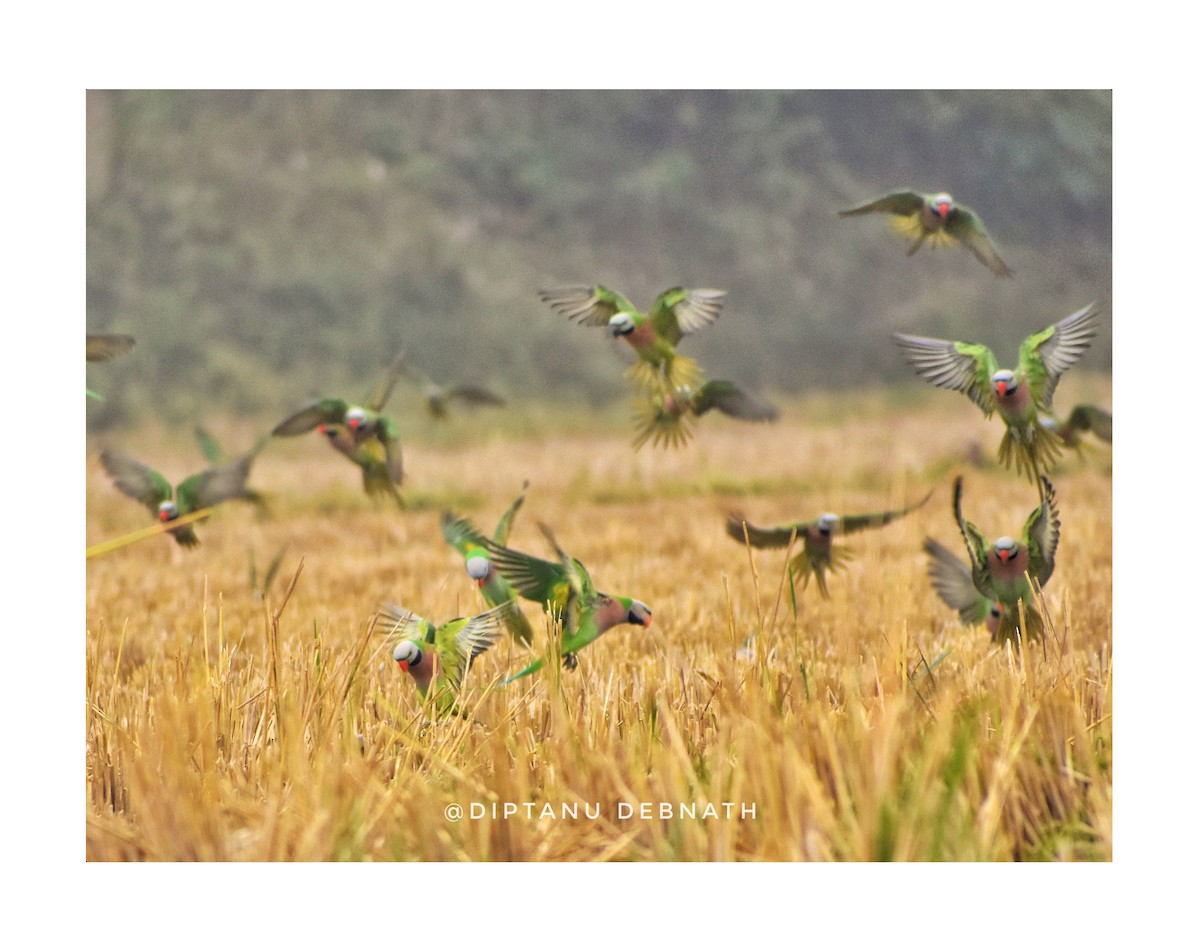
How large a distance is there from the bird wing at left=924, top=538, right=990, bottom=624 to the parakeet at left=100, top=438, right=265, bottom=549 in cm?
175

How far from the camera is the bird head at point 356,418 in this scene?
108 inches

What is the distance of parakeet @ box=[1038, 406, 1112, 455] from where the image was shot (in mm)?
2707

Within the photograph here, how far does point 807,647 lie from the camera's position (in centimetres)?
259

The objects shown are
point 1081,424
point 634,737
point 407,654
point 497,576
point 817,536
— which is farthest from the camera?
point 1081,424

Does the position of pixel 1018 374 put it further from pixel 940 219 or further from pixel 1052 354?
pixel 940 219

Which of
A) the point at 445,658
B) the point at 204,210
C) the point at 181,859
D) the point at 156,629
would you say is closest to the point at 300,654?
the point at 445,658

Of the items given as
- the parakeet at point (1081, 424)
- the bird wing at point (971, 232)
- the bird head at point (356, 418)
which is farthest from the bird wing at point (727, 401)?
the bird head at point (356, 418)

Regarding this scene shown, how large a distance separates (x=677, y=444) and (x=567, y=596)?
564mm

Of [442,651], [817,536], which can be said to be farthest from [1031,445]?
[442,651]

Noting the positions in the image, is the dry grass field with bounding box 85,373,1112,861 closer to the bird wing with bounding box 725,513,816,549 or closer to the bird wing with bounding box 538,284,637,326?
the bird wing with bounding box 725,513,816,549

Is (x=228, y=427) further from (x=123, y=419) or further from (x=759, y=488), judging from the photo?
(x=759, y=488)

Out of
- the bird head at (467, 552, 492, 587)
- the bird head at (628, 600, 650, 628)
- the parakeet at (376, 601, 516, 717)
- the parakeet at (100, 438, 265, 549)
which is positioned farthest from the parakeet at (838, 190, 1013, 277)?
→ the parakeet at (100, 438, 265, 549)

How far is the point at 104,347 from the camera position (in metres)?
2.48

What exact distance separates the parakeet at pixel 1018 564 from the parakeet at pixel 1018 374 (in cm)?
9
